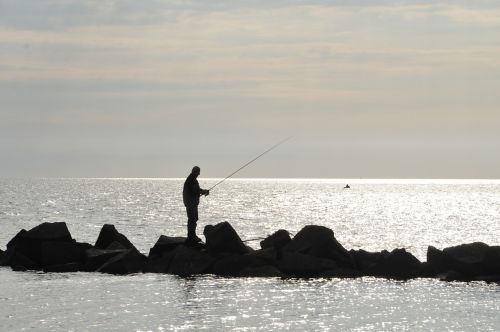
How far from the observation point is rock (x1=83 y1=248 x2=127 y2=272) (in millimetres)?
27625

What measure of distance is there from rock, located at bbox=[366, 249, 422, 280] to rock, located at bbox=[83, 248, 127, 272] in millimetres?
8362

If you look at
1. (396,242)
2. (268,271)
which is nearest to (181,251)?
(268,271)

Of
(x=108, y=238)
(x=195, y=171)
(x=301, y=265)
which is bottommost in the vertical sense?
(x=301, y=265)

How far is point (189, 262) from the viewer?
87.2 feet

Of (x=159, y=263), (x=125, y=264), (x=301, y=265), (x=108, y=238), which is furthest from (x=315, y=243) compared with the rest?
(x=108, y=238)

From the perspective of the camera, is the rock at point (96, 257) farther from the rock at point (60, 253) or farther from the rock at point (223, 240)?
the rock at point (223, 240)

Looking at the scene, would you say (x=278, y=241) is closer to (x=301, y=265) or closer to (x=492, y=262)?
(x=301, y=265)

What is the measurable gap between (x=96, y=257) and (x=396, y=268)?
9.82 metres

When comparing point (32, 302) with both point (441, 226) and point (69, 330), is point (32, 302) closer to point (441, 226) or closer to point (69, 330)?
point (69, 330)

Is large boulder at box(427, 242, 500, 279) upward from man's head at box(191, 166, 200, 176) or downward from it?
downward

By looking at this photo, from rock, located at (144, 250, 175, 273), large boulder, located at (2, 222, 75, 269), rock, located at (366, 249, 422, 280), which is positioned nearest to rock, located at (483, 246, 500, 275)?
rock, located at (366, 249, 422, 280)

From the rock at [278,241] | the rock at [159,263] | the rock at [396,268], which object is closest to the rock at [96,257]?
the rock at [159,263]

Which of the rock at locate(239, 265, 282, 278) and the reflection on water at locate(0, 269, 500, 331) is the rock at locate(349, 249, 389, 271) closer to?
the reflection on water at locate(0, 269, 500, 331)

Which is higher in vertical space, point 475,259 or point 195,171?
point 195,171
